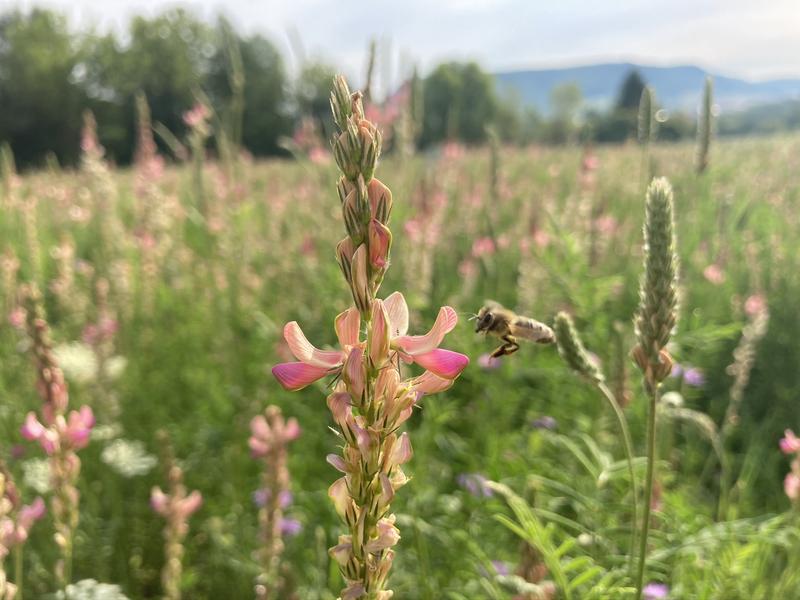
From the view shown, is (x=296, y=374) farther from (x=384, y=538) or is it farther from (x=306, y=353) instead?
(x=384, y=538)

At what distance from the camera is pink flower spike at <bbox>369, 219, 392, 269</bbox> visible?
0.68 metres

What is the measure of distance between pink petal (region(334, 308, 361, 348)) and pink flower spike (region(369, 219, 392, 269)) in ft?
0.23

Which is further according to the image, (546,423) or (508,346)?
(546,423)

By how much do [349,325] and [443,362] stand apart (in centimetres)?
12

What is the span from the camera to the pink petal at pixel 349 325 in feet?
2.38

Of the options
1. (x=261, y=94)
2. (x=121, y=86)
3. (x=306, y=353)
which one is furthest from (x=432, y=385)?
(x=261, y=94)

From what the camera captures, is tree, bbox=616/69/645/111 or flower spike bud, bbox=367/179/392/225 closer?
flower spike bud, bbox=367/179/392/225

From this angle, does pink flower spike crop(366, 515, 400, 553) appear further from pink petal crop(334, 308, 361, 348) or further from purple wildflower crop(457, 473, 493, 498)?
purple wildflower crop(457, 473, 493, 498)

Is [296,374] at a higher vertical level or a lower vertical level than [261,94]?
lower

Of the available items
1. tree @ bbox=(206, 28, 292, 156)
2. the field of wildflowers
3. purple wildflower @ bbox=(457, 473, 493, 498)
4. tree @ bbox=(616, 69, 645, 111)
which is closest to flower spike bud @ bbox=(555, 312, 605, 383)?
the field of wildflowers

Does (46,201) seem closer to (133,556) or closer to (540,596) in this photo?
(133,556)

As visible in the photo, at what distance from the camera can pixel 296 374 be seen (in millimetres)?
738

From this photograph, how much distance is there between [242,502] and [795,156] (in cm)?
1028

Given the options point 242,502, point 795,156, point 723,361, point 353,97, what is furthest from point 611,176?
point 353,97
